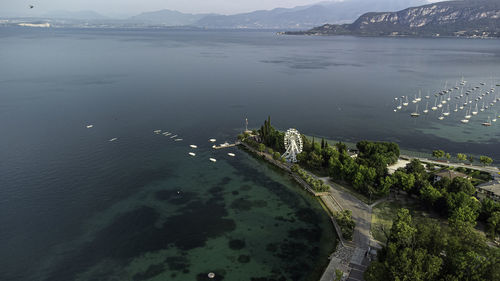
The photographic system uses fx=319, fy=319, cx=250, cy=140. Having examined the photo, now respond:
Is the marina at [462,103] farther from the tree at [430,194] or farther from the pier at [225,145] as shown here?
the pier at [225,145]

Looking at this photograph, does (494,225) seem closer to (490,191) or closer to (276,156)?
(490,191)

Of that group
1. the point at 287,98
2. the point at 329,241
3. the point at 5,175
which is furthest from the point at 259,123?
the point at 5,175

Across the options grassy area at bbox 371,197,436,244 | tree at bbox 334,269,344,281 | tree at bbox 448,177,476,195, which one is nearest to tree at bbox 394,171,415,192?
grassy area at bbox 371,197,436,244

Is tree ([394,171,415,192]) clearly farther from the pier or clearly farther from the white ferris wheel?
the pier

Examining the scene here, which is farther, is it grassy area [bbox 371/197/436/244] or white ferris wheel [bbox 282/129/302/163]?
white ferris wheel [bbox 282/129/302/163]

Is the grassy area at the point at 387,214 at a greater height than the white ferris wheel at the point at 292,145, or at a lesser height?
lesser

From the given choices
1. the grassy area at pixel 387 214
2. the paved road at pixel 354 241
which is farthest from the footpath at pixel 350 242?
the grassy area at pixel 387 214

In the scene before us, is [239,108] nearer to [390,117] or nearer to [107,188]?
[390,117]

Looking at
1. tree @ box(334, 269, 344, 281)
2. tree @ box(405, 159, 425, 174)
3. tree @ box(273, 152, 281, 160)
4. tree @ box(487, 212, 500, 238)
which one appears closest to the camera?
tree @ box(334, 269, 344, 281)
